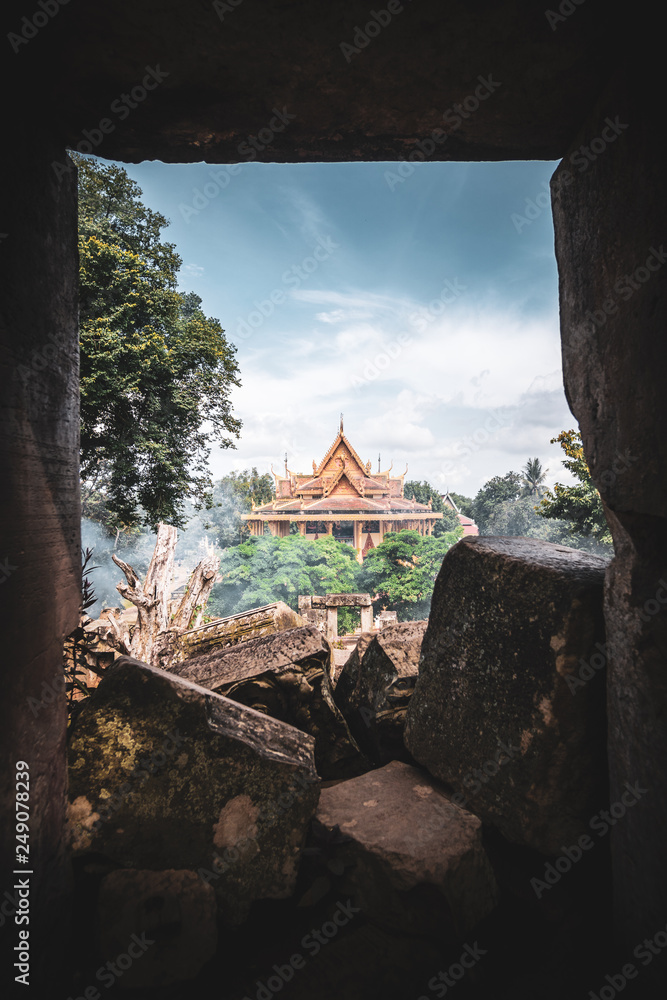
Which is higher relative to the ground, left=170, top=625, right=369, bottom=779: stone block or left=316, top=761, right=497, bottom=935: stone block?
left=170, top=625, right=369, bottom=779: stone block

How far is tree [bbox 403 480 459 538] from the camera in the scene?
30094mm

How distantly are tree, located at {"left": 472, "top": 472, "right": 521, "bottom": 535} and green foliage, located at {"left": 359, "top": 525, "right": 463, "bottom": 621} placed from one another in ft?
75.8

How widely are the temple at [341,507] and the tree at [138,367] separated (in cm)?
1479

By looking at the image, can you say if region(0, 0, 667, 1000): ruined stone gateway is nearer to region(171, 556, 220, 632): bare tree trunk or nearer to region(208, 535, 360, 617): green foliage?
region(171, 556, 220, 632): bare tree trunk

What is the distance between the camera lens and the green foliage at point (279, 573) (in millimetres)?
19547

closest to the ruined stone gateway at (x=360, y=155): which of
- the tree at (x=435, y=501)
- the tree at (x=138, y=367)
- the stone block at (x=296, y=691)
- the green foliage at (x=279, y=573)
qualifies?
the stone block at (x=296, y=691)

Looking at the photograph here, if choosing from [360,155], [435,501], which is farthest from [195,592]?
[435,501]

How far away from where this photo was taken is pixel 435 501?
1264 inches

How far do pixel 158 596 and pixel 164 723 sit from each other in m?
5.60

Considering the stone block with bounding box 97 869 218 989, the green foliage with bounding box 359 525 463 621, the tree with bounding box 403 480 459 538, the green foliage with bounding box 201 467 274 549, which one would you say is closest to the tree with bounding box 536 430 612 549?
the green foliage with bounding box 359 525 463 621

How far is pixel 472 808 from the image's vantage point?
4.95ft

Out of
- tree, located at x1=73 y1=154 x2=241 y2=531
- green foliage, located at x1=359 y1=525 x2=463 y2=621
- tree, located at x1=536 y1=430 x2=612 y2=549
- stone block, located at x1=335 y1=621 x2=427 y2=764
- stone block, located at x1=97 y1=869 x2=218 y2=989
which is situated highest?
tree, located at x1=73 y1=154 x2=241 y2=531

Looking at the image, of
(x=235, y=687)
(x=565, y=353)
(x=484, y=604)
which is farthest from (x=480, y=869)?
(x=565, y=353)

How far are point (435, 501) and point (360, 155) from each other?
31.6m
